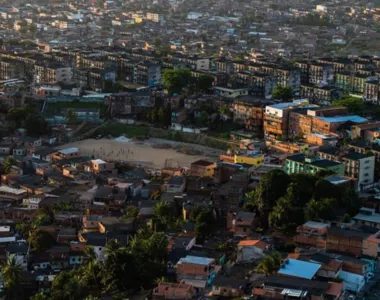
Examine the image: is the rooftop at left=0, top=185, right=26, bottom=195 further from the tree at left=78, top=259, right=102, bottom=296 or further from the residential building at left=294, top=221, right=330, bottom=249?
the residential building at left=294, top=221, right=330, bottom=249

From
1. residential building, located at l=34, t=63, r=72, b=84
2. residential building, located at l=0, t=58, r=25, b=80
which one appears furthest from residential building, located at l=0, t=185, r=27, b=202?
residential building, located at l=0, t=58, r=25, b=80

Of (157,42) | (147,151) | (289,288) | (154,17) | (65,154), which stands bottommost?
(147,151)

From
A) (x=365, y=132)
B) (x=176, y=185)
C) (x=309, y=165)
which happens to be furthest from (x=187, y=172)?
(x=365, y=132)

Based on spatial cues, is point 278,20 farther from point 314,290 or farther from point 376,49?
point 314,290

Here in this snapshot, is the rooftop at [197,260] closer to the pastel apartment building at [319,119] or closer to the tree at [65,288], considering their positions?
the tree at [65,288]

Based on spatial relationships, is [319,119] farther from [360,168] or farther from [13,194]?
[13,194]

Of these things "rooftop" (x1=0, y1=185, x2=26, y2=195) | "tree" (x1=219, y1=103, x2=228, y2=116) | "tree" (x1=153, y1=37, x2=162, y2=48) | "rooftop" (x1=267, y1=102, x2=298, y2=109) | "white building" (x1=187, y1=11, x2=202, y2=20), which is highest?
"rooftop" (x1=267, y1=102, x2=298, y2=109)

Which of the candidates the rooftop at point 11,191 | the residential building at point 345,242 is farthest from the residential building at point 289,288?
the rooftop at point 11,191
